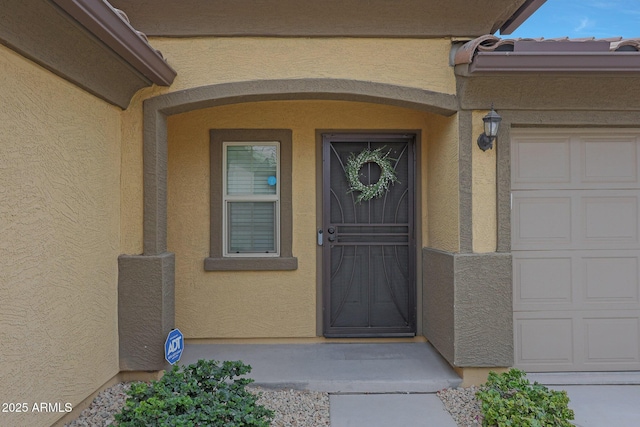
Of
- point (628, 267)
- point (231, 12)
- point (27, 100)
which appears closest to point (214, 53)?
point (231, 12)

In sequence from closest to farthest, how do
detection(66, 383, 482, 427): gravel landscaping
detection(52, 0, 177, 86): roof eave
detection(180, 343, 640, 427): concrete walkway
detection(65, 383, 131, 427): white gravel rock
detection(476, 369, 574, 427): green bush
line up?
1. detection(52, 0, 177, 86): roof eave
2. detection(476, 369, 574, 427): green bush
3. detection(65, 383, 131, 427): white gravel rock
4. detection(66, 383, 482, 427): gravel landscaping
5. detection(180, 343, 640, 427): concrete walkway

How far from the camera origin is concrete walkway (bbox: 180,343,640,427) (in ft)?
12.1

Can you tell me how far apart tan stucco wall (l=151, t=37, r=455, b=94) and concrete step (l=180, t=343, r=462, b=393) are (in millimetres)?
2757

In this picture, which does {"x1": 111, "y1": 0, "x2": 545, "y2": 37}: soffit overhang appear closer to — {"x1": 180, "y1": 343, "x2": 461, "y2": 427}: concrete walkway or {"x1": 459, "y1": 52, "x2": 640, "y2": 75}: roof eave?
{"x1": 459, "y1": 52, "x2": 640, "y2": 75}: roof eave

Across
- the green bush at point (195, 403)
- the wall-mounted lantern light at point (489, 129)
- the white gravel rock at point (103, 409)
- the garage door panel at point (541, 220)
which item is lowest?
the white gravel rock at point (103, 409)

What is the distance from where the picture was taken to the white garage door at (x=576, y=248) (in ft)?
14.7

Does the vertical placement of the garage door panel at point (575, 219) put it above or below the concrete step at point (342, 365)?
above

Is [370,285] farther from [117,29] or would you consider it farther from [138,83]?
[117,29]

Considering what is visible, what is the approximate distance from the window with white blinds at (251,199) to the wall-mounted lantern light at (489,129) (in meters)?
2.32

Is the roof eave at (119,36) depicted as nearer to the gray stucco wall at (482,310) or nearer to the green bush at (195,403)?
the green bush at (195,403)

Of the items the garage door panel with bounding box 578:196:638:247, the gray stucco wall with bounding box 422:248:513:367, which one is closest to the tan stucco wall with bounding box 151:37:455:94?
the gray stucco wall with bounding box 422:248:513:367

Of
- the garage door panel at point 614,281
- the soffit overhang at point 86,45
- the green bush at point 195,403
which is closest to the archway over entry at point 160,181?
the soffit overhang at point 86,45

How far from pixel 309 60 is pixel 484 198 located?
214 centimetres

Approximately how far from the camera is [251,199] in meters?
5.30
